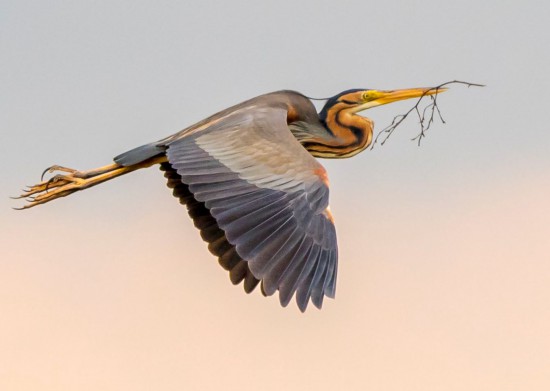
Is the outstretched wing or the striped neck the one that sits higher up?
the striped neck

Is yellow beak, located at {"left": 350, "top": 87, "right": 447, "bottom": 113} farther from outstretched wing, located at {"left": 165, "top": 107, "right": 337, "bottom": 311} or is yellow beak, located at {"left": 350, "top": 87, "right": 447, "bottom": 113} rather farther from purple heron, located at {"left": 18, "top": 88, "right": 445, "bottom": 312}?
outstretched wing, located at {"left": 165, "top": 107, "right": 337, "bottom": 311}

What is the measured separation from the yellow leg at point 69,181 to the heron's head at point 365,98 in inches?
65.6

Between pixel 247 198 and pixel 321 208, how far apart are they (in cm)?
46

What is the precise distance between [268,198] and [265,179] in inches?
8.7

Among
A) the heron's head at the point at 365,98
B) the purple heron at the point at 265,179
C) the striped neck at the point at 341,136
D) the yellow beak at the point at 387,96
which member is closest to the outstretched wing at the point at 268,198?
the purple heron at the point at 265,179

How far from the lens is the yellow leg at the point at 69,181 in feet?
33.7

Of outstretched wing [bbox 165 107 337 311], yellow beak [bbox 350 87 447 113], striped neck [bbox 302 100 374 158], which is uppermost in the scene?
Answer: yellow beak [bbox 350 87 447 113]

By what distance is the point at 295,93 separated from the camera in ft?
35.7

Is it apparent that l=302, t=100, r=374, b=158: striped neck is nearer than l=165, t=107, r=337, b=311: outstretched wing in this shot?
No

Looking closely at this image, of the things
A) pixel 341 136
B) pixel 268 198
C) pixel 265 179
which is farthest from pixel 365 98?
pixel 268 198

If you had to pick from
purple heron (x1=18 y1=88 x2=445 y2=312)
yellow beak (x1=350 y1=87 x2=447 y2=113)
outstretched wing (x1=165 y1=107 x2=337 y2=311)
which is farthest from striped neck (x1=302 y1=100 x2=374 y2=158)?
outstretched wing (x1=165 y1=107 x2=337 y2=311)

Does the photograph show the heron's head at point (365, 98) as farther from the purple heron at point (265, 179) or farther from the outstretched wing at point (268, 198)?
the outstretched wing at point (268, 198)

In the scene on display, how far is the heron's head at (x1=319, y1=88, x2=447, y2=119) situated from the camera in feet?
36.2

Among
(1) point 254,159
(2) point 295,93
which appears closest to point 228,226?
(1) point 254,159
